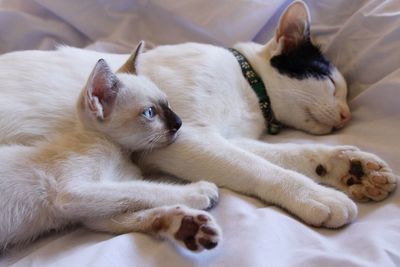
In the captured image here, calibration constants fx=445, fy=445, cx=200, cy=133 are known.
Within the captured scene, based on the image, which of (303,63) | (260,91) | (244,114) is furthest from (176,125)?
(303,63)

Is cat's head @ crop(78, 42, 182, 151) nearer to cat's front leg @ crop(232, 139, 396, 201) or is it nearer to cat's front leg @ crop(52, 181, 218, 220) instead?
cat's front leg @ crop(52, 181, 218, 220)

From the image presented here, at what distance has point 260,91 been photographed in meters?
1.36

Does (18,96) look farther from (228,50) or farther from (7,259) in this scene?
(228,50)

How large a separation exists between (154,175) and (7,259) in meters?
0.40

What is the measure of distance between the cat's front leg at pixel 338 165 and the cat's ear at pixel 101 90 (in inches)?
14.3

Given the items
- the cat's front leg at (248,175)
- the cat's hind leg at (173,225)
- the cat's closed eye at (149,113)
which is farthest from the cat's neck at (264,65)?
the cat's hind leg at (173,225)

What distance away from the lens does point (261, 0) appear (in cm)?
147

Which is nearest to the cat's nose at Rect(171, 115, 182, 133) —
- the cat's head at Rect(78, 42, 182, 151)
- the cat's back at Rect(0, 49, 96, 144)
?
the cat's head at Rect(78, 42, 182, 151)

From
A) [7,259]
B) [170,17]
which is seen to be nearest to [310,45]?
[170,17]

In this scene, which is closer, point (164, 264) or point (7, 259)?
point (164, 264)

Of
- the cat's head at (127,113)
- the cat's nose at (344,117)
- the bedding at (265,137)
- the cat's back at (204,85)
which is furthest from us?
the cat's nose at (344,117)

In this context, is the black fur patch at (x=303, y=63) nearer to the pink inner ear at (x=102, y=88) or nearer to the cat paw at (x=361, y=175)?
the cat paw at (x=361, y=175)

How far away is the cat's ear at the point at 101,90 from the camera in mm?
985

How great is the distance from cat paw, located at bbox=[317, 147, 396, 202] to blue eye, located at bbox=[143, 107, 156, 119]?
447 mm
